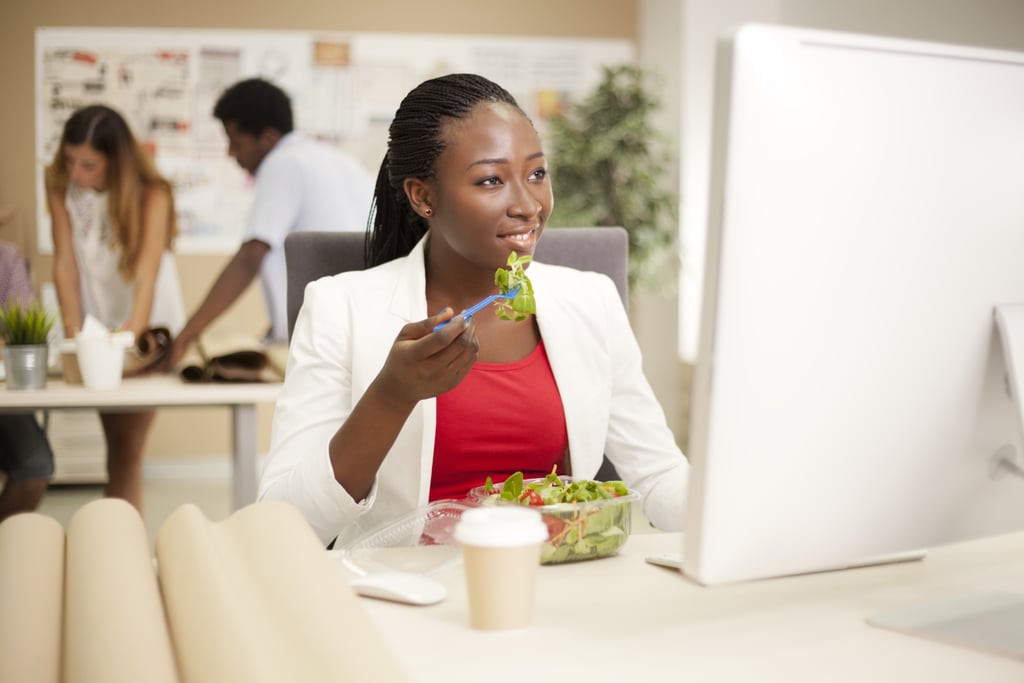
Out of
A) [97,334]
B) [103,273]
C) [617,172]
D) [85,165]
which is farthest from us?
[617,172]

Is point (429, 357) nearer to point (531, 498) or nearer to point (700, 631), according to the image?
point (531, 498)

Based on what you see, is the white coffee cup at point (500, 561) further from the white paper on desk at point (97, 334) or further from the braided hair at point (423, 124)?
the white paper on desk at point (97, 334)

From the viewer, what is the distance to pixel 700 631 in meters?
0.81

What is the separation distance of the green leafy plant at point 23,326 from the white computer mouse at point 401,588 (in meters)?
1.93

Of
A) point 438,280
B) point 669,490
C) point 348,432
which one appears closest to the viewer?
point 348,432

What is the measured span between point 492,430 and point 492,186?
350 millimetres

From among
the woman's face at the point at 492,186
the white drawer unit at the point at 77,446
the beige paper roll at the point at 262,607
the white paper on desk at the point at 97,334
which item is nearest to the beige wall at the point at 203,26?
the white drawer unit at the point at 77,446

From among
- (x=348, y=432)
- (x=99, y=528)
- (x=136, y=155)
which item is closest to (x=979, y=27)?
(x=136, y=155)

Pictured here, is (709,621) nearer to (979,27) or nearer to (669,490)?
(669,490)

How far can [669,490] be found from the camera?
55.8 inches

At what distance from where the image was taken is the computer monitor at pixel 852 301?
2.15ft

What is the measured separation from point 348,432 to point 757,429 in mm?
638

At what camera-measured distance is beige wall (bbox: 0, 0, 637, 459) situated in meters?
5.38

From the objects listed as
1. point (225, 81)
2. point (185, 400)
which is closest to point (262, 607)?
point (185, 400)
